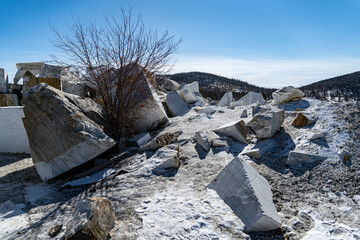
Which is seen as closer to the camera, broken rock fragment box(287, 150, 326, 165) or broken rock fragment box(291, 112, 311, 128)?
broken rock fragment box(287, 150, 326, 165)

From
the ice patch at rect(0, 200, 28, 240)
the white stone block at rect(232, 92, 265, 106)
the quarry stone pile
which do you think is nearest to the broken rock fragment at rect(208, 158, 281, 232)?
the quarry stone pile

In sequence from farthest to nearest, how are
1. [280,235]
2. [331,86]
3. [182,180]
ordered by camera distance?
1. [331,86]
2. [182,180]
3. [280,235]

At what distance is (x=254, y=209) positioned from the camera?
2.30 metres

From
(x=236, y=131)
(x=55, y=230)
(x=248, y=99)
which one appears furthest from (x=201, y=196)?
(x=248, y=99)

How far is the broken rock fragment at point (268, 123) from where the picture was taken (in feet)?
14.1

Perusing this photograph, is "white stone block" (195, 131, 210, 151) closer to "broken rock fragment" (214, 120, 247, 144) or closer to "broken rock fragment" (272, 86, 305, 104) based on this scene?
"broken rock fragment" (214, 120, 247, 144)

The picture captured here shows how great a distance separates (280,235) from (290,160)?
151cm

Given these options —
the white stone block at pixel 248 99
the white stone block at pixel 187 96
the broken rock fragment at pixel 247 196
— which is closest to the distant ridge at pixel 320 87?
the white stone block at pixel 248 99

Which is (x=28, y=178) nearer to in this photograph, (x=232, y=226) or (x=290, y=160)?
(x=232, y=226)

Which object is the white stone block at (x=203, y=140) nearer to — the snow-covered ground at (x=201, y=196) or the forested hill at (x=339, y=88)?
the snow-covered ground at (x=201, y=196)

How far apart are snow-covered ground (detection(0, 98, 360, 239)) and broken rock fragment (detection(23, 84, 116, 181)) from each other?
1.24ft

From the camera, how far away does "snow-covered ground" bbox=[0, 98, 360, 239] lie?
88.9 inches

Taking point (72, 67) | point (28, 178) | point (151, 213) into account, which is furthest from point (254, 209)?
point (72, 67)

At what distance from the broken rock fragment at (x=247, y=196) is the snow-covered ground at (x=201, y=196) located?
0.09 metres
